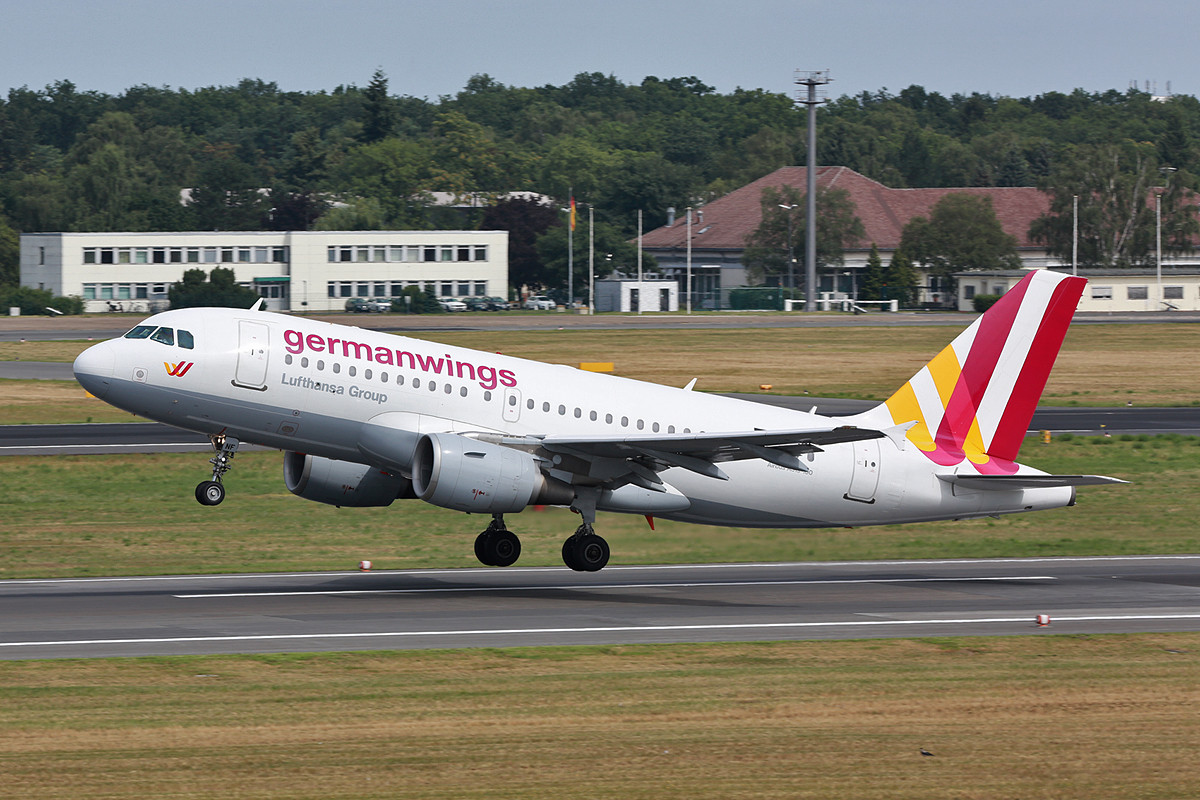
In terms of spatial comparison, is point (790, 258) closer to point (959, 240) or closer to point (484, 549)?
point (959, 240)

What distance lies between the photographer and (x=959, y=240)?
570ft

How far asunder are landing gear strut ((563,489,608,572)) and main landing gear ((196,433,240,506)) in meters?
6.90

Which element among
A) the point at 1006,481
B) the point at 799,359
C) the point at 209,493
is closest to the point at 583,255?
the point at 799,359

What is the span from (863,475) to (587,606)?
7.41 meters

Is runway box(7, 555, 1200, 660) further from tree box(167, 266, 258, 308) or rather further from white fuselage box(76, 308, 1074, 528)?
tree box(167, 266, 258, 308)

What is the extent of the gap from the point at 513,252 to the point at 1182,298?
80.8 meters

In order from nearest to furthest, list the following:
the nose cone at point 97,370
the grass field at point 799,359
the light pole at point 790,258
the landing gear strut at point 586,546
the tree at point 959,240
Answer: the nose cone at point 97,370 → the landing gear strut at point 586,546 → the grass field at point 799,359 → the tree at point 959,240 → the light pole at point 790,258

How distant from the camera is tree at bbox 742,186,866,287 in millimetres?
177000

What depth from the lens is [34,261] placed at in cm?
16125

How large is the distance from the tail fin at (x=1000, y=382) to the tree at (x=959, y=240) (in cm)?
14239

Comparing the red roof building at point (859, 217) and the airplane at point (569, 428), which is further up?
the red roof building at point (859, 217)

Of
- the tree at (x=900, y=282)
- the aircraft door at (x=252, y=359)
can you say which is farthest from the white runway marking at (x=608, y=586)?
the tree at (x=900, y=282)

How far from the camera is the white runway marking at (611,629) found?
949 inches

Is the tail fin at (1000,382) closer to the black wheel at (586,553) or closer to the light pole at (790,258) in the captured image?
the black wheel at (586,553)
